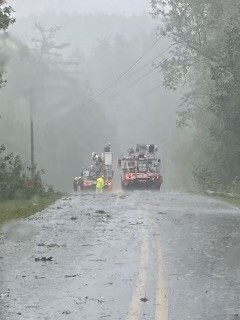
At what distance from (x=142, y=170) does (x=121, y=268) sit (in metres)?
41.5

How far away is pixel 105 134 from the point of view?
123 metres

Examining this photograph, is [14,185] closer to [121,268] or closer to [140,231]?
[140,231]

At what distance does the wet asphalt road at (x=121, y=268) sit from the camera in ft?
26.9

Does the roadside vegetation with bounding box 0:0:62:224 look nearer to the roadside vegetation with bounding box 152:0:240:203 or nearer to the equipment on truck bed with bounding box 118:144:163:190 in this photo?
the roadside vegetation with bounding box 152:0:240:203

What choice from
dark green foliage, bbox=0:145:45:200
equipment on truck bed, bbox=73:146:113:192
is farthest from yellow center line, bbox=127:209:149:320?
equipment on truck bed, bbox=73:146:113:192

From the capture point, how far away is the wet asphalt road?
8.20 m

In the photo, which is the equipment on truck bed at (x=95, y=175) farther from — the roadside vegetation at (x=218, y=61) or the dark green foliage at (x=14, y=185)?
the dark green foliage at (x=14, y=185)

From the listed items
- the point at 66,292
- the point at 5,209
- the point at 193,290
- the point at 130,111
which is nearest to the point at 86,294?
the point at 66,292

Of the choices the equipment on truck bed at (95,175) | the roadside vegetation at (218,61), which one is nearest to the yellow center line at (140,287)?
the roadside vegetation at (218,61)

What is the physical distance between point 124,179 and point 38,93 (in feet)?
80.7

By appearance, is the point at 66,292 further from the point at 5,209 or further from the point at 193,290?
the point at 5,209

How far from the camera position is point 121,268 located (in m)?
11.2

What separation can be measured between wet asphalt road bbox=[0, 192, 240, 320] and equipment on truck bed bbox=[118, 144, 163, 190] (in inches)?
1281

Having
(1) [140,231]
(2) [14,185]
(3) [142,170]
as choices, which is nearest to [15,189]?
(2) [14,185]
